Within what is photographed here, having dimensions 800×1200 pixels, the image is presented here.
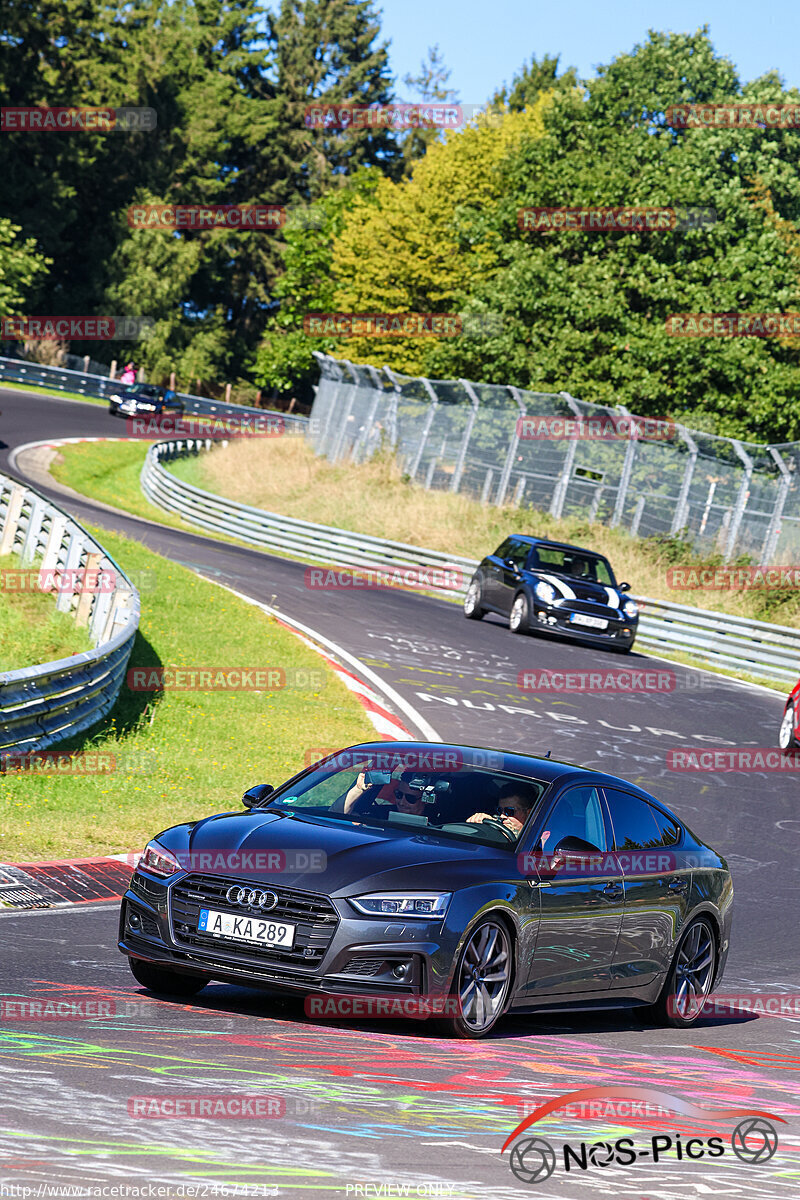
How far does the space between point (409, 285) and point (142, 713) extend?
155ft

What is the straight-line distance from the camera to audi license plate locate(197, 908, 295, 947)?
720 cm

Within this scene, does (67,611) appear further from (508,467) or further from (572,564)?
(508,467)

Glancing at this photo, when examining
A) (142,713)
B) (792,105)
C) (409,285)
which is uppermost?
(792,105)

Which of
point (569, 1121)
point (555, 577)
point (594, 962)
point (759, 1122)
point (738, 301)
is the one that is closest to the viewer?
point (569, 1121)

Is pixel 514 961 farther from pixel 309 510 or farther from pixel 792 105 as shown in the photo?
pixel 792 105

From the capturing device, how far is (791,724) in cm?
1925

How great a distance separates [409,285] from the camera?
61.9 m

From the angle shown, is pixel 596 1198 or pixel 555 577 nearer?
pixel 596 1198

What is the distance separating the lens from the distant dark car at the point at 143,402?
59.8 metres

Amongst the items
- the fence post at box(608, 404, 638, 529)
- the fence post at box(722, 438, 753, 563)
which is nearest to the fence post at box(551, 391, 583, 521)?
the fence post at box(608, 404, 638, 529)

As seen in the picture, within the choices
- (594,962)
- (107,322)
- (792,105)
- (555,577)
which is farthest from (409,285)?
(594,962)

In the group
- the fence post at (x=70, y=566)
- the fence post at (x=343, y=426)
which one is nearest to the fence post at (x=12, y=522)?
the fence post at (x=70, y=566)

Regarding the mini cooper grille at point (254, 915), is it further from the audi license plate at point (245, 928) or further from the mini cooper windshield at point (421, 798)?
the mini cooper windshield at point (421, 798)

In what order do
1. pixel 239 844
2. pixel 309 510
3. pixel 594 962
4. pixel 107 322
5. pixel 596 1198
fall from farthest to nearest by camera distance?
pixel 107 322 < pixel 309 510 < pixel 594 962 < pixel 239 844 < pixel 596 1198
